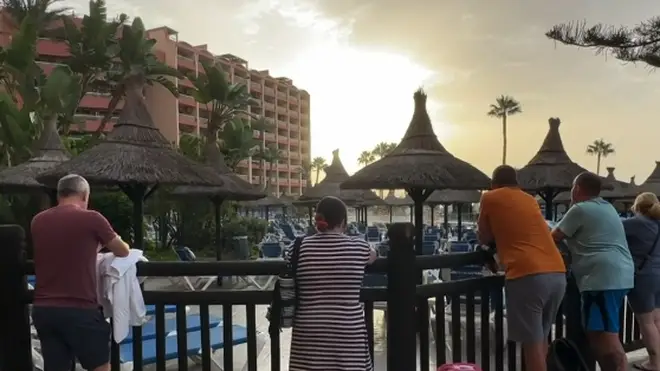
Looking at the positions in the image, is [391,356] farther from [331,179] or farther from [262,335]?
[331,179]

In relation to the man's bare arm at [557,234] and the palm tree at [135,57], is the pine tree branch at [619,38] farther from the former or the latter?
the palm tree at [135,57]

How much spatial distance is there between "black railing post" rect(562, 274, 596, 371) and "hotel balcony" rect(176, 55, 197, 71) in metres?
64.6

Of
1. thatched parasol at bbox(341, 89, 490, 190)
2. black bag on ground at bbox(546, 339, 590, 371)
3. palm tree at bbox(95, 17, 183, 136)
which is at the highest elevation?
palm tree at bbox(95, 17, 183, 136)

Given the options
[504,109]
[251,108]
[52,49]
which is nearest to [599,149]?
[504,109]

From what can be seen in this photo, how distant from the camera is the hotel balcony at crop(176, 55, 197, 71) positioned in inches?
2579

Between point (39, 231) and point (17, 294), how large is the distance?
57 cm

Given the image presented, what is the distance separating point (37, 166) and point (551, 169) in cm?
893

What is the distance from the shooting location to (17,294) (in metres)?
3.53

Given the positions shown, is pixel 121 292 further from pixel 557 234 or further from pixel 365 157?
pixel 365 157

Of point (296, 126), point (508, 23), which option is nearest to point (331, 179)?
point (508, 23)

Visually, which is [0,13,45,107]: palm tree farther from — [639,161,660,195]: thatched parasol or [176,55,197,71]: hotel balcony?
[176,55,197,71]: hotel balcony

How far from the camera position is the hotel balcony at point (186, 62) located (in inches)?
2579

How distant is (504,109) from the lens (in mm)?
64062

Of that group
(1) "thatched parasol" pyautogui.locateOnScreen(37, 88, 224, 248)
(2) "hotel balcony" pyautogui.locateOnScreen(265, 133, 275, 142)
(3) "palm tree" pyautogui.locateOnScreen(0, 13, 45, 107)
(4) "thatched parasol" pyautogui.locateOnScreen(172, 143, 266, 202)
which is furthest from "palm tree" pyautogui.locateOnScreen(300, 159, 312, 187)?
(1) "thatched parasol" pyautogui.locateOnScreen(37, 88, 224, 248)
